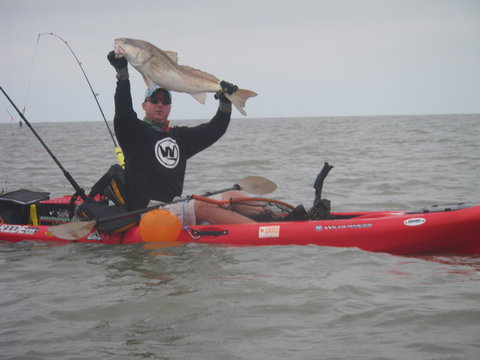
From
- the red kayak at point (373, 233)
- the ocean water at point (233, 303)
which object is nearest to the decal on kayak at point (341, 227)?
the red kayak at point (373, 233)

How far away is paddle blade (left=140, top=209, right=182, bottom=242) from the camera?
5.71 metres

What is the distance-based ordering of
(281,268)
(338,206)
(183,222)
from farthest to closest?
(338,206) < (183,222) < (281,268)

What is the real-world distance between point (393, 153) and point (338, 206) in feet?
31.7

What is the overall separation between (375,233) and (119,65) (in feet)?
9.31

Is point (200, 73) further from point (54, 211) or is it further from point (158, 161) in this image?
point (54, 211)

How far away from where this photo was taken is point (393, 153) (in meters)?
17.6

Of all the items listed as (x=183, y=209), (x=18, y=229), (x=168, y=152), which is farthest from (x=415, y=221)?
(x=18, y=229)

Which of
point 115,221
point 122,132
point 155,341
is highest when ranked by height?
point 122,132

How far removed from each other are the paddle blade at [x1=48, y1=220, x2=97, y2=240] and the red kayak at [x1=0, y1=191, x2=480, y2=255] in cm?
11

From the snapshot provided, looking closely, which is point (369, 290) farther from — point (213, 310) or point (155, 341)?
point (155, 341)

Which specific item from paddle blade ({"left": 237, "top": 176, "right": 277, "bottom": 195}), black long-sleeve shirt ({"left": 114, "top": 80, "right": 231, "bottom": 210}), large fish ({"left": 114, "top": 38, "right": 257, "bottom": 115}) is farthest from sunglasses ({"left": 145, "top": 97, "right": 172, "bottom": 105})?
paddle blade ({"left": 237, "top": 176, "right": 277, "bottom": 195})

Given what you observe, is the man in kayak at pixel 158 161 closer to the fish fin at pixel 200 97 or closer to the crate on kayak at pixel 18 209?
the fish fin at pixel 200 97

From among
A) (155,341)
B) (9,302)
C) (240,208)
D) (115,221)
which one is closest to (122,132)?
(115,221)

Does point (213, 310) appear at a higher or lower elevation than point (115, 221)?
lower
